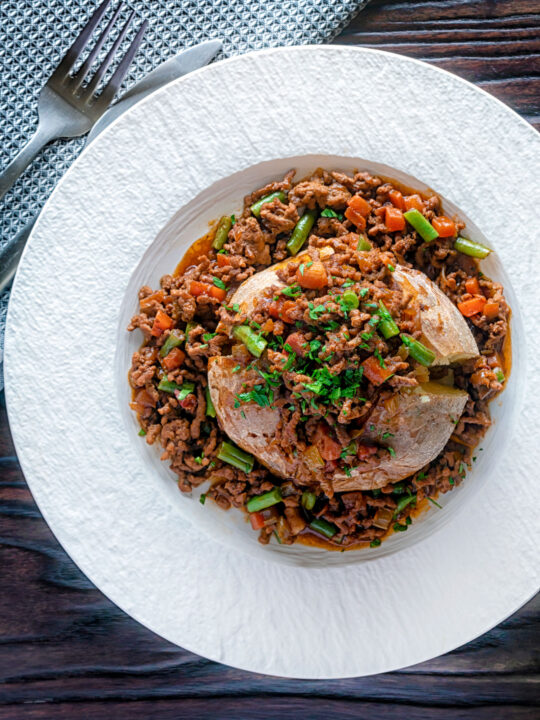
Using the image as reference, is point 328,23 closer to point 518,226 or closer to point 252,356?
point 518,226

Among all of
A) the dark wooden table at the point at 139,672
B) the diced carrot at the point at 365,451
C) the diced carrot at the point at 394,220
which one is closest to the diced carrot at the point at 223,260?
the diced carrot at the point at 394,220

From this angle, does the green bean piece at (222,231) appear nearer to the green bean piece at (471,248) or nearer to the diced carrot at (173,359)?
the diced carrot at (173,359)

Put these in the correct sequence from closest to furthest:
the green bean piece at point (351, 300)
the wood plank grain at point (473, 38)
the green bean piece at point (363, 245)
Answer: the green bean piece at point (351, 300)
the green bean piece at point (363, 245)
the wood plank grain at point (473, 38)

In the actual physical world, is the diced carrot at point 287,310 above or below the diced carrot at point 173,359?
above

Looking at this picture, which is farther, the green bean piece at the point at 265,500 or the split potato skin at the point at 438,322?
the green bean piece at the point at 265,500

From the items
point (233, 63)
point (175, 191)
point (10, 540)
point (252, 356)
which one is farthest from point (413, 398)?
point (10, 540)
